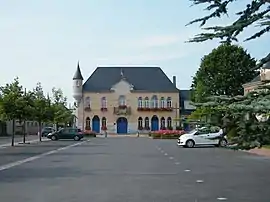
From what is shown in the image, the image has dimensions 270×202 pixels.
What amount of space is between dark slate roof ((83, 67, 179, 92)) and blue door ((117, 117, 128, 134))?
221 inches

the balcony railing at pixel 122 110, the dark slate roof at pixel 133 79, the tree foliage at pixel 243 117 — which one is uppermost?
the dark slate roof at pixel 133 79

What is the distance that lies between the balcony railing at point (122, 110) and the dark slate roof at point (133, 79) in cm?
367

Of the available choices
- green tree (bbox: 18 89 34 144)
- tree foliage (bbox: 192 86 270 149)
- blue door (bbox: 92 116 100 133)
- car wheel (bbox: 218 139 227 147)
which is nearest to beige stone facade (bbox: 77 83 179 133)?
blue door (bbox: 92 116 100 133)

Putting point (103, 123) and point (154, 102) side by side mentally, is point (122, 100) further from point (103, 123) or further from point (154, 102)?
point (154, 102)

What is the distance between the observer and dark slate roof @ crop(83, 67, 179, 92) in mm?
97375

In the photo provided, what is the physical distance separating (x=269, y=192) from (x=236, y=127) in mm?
8148

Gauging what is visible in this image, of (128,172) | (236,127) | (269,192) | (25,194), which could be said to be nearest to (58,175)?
(128,172)

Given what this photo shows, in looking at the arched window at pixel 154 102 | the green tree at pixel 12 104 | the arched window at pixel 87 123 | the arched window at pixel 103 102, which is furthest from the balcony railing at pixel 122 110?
the green tree at pixel 12 104

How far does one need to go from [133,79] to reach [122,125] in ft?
27.7

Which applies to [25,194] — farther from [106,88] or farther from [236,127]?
[106,88]

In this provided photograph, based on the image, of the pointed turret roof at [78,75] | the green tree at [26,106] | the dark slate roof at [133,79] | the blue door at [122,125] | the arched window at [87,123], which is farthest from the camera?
the pointed turret roof at [78,75]

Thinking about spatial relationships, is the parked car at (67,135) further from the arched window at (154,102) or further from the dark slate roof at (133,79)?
the arched window at (154,102)

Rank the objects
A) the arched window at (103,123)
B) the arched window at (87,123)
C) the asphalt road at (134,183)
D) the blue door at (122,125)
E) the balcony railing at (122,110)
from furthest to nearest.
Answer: the balcony railing at (122,110) < the blue door at (122,125) < the arched window at (103,123) < the arched window at (87,123) < the asphalt road at (134,183)

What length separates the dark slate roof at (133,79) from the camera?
97.4 meters
